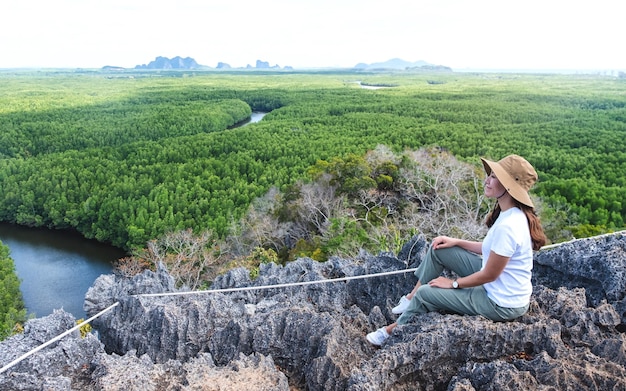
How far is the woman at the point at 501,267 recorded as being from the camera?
3.09 metres

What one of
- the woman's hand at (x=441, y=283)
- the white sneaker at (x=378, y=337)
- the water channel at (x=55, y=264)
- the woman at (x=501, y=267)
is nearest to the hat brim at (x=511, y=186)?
the woman at (x=501, y=267)

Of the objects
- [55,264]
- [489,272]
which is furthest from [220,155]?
[489,272]

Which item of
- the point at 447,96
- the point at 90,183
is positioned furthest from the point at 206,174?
the point at 447,96

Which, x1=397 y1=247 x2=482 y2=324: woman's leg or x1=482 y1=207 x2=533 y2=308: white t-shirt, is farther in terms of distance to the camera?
x1=397 y1=247 x2=482 y2=324: woman's leg

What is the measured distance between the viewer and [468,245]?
362 cm

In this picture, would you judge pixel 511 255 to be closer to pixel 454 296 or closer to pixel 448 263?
pixel 454 296

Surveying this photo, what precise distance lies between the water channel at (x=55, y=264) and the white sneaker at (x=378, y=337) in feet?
56.4

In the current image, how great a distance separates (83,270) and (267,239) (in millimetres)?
11648

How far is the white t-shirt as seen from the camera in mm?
3068

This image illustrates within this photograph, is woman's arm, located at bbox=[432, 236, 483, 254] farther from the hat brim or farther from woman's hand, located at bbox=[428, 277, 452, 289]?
the hat brim

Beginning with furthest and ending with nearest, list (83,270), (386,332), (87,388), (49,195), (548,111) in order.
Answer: (548,111), (49,195), (83,270), (386,332), (87,388)

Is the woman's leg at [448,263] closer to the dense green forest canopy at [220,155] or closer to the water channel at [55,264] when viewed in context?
the dense green forest canopy at [220,155]

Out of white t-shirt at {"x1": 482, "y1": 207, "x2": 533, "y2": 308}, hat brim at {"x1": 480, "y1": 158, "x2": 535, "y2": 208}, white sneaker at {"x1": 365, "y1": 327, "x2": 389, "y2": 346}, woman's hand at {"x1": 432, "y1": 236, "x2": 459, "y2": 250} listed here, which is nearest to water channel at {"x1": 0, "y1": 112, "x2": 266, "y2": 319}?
A: white sneaker at {"x1": 365, "y1": 327, "x2": 389, "y2": 346}

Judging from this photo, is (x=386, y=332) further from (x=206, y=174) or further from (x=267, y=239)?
(x=206, y=174)
